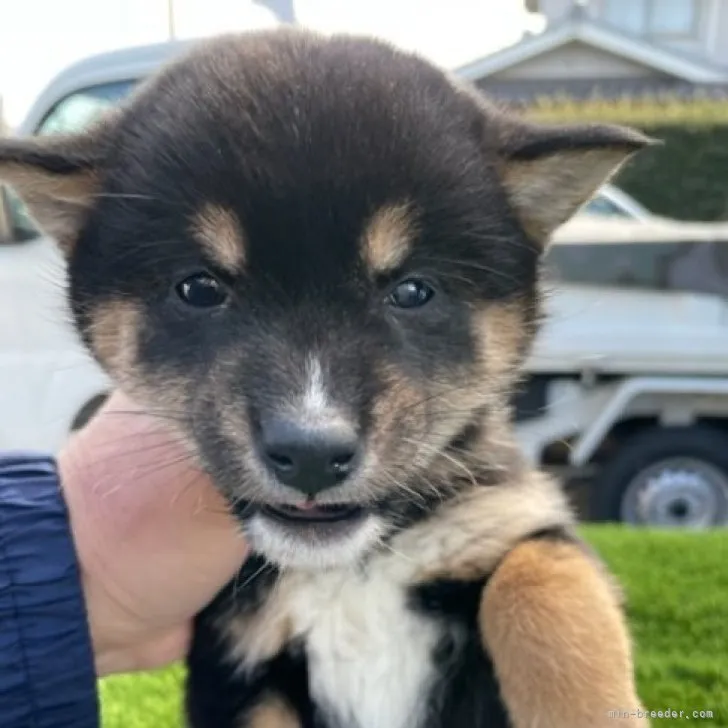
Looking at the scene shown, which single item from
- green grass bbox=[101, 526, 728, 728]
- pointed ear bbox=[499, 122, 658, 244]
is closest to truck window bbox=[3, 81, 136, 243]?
green grass bbox=[101, 526, 728, 728]

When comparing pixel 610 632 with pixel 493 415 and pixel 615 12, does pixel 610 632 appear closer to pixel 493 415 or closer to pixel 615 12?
pixel 493 415

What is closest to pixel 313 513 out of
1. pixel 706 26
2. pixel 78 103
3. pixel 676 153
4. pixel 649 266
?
pixel 649 266

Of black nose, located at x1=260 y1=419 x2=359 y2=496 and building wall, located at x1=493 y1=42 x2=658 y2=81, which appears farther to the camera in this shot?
building wall, located at x1=493 y1=42 x2=658 y2=81

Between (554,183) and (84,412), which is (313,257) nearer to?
(554,183)

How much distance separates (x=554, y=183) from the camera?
85.2 inches

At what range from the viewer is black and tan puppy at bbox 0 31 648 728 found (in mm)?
1799

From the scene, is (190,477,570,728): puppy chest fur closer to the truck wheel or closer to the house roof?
the truck wheel

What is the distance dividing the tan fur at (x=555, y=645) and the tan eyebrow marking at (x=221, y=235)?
31.1 inches

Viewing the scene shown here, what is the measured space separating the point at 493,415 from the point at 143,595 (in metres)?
0.83

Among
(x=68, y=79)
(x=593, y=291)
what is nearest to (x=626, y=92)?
(x=593, y=291)

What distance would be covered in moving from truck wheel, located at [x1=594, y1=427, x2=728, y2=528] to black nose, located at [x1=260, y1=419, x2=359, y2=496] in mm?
5249

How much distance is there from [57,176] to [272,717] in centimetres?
115

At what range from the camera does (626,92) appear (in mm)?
9281

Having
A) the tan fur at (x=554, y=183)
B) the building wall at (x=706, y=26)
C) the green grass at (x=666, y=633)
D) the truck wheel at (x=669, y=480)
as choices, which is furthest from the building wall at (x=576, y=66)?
the tan fur at (x=554, y=183)
